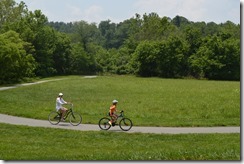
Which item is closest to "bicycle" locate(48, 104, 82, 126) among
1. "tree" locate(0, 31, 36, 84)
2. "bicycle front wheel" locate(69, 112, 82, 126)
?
"bicycle front wheel" locate(69, 112, 82, 126)

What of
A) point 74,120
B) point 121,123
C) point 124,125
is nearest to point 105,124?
point 121,123

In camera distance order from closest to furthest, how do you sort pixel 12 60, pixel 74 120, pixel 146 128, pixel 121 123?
pixel 121 123 < pixel 146 128 < pixel 74 120 < pixel 12 60

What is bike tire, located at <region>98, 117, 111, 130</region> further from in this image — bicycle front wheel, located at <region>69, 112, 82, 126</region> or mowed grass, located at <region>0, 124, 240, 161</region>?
bicycle front wheel, located at <region>69, 112, 82, 126</region>

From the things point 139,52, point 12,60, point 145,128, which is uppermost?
point 139,52

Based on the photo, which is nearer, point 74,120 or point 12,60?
point 74,120

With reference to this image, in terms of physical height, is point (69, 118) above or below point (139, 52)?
below

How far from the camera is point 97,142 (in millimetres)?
13578

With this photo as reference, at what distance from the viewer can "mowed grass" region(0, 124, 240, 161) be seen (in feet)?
35.4

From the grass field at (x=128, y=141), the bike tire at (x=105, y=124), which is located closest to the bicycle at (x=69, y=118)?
the grass field at (x=128, y=141)

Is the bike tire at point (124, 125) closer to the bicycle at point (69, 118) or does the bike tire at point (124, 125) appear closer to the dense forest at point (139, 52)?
the bicycle at point (69, 118)

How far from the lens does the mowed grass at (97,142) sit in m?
10.8

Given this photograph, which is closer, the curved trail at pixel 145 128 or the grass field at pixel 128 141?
the grass field at pixel 128 141

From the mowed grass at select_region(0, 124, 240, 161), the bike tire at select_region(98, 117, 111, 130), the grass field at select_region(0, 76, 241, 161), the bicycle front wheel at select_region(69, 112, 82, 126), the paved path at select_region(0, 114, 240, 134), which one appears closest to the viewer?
the grass field at select_region(0, 76, 241, 161)

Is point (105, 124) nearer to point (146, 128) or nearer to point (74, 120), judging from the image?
point (146, 128)
